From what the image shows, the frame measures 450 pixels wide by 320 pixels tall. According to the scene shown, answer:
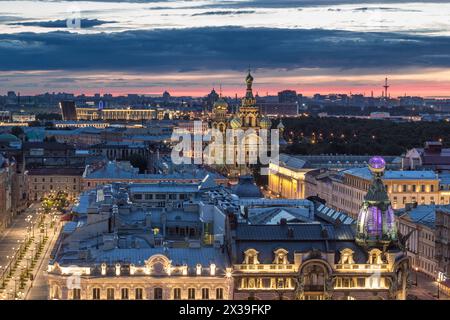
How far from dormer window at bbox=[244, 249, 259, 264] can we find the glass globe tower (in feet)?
10.4

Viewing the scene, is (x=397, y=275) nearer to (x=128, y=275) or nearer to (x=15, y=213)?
(x=128, y=275)

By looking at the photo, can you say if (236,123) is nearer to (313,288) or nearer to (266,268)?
(266,268)

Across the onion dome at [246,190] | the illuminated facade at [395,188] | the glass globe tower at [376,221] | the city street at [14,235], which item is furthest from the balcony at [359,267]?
the illuminated facade at [395,188]

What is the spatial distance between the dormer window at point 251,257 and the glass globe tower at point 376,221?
317 centimetres

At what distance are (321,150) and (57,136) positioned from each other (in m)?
64.8

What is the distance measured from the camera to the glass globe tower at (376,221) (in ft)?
102

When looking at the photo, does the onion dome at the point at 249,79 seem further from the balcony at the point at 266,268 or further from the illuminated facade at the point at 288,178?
the balcony at the point at 266,268

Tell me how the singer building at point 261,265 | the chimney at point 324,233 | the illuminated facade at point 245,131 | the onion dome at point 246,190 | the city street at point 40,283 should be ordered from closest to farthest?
the singer building at point 261,265 → the chimney at point 324,233 → the city street at point 40,283 → the onion dome at point 246,190 → the illuminated facade at point 245,131

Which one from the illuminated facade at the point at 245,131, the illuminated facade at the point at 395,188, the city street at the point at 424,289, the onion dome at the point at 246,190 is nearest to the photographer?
the city street at the point at 424,289

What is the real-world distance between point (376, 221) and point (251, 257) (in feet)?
13.0

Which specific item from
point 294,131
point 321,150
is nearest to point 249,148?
point 321,150

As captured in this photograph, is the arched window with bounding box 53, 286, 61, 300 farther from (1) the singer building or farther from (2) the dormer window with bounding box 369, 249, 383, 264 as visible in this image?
(2) the dormer window with bounding box 369, 249, 383, 264

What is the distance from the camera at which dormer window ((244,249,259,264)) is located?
100 feet

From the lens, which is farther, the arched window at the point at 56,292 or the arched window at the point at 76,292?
the arched window at the point at 56,292
